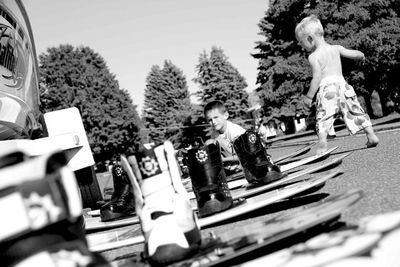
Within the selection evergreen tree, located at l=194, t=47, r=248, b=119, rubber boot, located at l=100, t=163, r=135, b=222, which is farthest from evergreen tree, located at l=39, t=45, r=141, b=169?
rubber boot, located at l=100, t=163, r=135, b=222

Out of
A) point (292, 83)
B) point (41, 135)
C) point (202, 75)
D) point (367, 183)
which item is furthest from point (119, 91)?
point (367, 183)

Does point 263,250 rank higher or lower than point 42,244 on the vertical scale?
lower

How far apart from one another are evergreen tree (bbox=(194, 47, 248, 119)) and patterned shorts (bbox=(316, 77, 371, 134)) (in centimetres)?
3837

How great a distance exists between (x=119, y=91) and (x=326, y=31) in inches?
1175

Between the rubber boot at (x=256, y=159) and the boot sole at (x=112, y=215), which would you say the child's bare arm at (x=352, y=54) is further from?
the boot sole at (x=112, y=215)

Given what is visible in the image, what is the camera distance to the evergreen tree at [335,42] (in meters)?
19.9

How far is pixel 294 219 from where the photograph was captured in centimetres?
179

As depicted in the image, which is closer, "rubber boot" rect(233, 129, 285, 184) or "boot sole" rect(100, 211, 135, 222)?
"rubber boot" rect(233, 129, 285, 184)

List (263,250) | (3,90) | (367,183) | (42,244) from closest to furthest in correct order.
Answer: (42,244) < (263,250) < (367,183) < (3,90)

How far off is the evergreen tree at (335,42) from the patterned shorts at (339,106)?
8807 mm

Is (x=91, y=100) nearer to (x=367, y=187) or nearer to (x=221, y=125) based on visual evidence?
(x=221, y=125)

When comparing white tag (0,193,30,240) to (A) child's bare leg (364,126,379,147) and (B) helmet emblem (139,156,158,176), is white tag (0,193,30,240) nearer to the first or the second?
(B) helmet emblem (139,156,158,176)

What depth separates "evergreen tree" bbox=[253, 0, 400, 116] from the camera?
19.9m

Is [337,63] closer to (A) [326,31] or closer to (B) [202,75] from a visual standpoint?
(A) [326,31]
